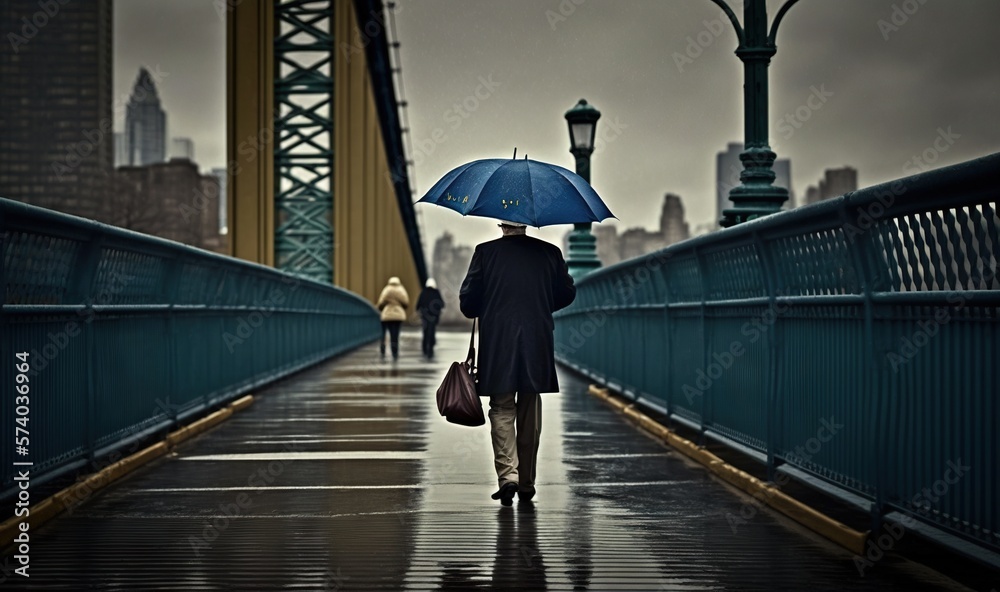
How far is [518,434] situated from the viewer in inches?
291

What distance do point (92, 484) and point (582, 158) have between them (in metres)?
14.1

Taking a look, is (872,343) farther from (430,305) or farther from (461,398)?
(430,305)

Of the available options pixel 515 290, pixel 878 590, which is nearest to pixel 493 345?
pixel 515 290

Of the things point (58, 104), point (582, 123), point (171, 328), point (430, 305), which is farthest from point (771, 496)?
point (58, 104)

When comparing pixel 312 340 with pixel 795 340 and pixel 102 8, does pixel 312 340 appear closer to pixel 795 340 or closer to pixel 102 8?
pixel 795 340

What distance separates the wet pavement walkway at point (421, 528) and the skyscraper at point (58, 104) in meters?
147

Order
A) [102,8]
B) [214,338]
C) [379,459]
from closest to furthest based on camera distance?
1. [379,459]
2. [214,338]
3. [102,8]

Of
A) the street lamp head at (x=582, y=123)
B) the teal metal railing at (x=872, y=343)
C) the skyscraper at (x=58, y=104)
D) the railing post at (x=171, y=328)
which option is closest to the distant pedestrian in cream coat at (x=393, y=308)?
the street lamp head at (x=582, y=123)

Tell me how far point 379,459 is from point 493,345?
230 cm

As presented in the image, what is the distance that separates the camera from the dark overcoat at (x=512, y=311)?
7.20 m

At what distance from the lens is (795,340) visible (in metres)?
7.17

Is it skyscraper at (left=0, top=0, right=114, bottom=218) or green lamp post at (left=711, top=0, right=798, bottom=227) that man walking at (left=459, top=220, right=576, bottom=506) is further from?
skyscraper at (left=0, top=0, right=114, bottom=218)

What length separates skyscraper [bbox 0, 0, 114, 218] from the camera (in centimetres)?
15525

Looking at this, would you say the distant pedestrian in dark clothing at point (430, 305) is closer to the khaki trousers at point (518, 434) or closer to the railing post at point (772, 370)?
the railing post at point (772, 370)
